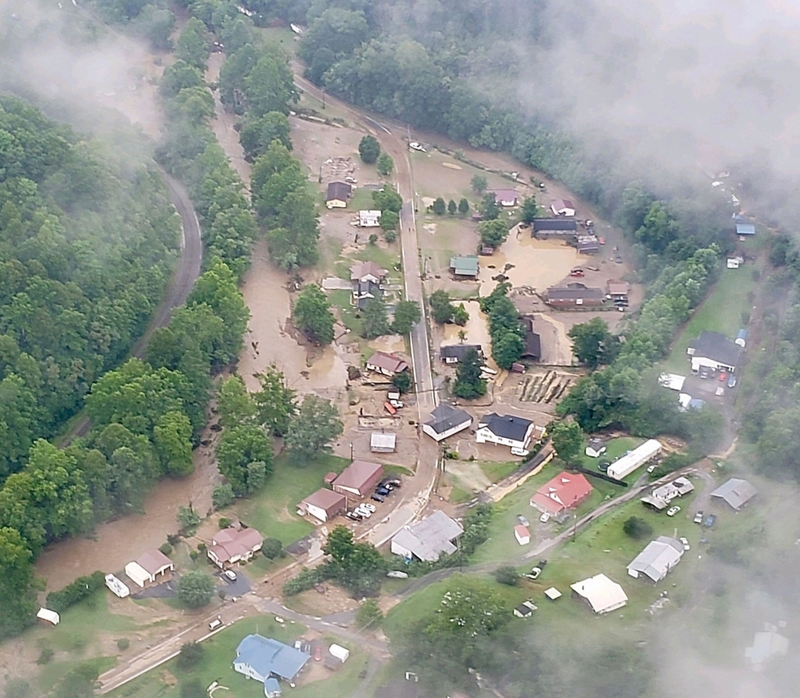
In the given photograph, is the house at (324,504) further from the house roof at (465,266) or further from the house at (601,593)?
the house roof at (465,266)

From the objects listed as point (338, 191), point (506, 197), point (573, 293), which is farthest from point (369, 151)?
point (573, 293)

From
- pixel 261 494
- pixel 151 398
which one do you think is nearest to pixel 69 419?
pixel 151 398

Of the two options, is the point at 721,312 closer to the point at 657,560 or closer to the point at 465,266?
the point at 465,266

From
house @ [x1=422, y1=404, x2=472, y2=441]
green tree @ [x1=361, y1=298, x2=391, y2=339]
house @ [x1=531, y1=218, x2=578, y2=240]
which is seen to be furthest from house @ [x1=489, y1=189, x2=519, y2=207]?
house @ [x1=422, y1=404, x2=472, y2=441]

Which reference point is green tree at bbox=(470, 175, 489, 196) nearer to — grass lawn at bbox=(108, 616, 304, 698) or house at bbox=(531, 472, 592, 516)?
house at bbox=(531, 472, 592, 516)

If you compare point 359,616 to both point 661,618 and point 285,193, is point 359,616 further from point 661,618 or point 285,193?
point 285,193

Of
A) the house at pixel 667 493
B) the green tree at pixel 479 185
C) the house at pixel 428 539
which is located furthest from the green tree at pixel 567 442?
the green tree at pixel 479 185

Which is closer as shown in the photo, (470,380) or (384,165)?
(470,380)
